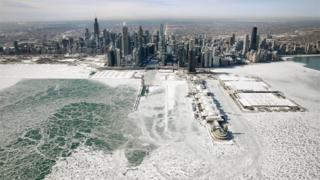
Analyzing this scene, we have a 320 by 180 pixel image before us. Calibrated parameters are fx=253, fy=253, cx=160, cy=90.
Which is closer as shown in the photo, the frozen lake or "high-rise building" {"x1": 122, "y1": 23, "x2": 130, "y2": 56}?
the frozen lake

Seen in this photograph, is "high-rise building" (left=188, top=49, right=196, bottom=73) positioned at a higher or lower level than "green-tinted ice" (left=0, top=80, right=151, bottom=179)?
higher

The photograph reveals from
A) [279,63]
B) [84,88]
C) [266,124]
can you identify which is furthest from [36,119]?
[279,63]

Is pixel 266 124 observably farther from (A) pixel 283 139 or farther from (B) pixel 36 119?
(B) pixel 36 119

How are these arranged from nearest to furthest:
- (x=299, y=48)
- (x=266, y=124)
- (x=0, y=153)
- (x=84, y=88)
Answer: (x=0, y=153) < (x=266, y=124) < (x=84, y=88) < (x=299, y=48)

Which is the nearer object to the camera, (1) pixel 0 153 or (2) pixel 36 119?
(1) pixel 0 153

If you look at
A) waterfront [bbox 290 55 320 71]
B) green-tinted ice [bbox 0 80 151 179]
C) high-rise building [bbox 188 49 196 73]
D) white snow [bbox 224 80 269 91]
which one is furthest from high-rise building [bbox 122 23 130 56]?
waterfront [bbox 290 55 320 71]

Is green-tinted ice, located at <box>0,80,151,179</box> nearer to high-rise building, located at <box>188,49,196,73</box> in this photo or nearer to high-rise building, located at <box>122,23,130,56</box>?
high-rise building, located at <box>188,49,196,73</box>

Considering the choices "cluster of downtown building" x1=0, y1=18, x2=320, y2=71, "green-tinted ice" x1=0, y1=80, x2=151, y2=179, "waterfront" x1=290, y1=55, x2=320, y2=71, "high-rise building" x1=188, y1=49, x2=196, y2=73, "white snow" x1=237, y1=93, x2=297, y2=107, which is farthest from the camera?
"waterfront" x1=290, y1=55, x2=320, y2=71

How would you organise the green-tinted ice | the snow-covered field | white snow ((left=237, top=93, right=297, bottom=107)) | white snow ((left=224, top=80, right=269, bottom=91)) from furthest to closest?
white snow ((left=224, top=80, right=269, bottom=91)) → white snow ((left=237, top=93, right=297, bottom=107)) → the green-tinted ice → the snow-covered field

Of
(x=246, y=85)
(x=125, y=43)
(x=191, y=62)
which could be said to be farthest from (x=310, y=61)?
(x=125, y=43)
